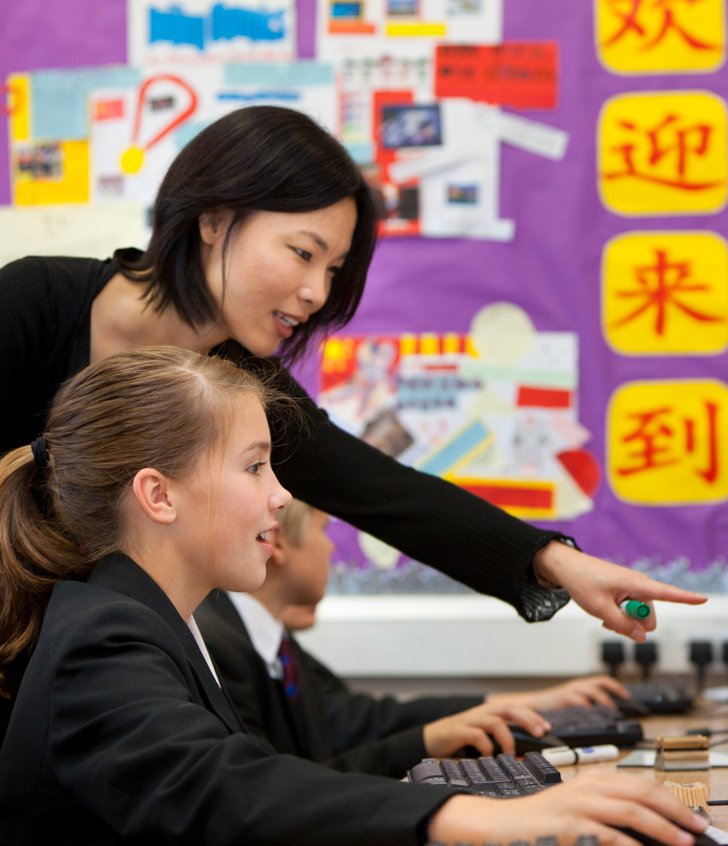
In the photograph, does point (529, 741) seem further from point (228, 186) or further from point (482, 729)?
point (228, 186)

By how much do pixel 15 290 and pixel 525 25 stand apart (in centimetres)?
129

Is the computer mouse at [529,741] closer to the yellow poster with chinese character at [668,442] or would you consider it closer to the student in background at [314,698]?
the student in background at [314,698]

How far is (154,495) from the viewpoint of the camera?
1.11 metres

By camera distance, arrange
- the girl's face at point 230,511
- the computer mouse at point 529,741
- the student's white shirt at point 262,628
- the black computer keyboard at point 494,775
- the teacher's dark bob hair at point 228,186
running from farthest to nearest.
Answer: the student's white shirt at point 262,628, the computer mouse at point 529,741, the teacher's dark bob hair at point 228,186, the girl's face at point 230,511, the black computer keyboard at point 494,775

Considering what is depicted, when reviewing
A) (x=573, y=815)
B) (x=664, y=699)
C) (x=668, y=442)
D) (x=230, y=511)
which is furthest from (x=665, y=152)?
(x=573, y=815)

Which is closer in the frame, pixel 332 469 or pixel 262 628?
pixel 332 469

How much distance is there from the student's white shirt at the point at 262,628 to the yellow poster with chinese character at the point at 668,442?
0.77 metres

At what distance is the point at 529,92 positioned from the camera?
230cm

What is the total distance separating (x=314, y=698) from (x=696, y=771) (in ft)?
2.44

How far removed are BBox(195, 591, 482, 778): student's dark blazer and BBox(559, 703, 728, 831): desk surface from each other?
0.32 meters

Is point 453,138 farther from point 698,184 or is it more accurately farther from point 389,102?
point 698,184

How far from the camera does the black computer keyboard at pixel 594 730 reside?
1574 millimetres

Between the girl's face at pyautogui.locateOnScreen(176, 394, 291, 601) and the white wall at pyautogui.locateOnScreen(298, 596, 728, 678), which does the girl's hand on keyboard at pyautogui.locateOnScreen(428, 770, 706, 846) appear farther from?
the white wall at pyautogui.locateOnScreen(298, 596, 728, 678)

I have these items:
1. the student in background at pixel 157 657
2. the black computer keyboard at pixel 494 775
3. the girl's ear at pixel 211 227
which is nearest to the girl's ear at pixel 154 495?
the student in background at pixel 157 657
